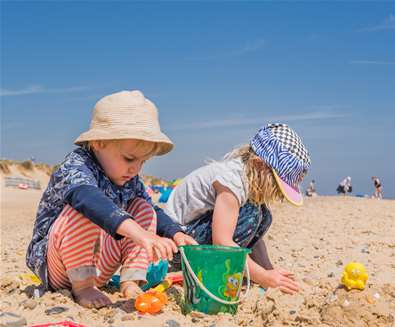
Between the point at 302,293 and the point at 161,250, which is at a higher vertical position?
the point at 161,250

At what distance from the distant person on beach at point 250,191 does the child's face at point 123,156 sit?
2.17 ft

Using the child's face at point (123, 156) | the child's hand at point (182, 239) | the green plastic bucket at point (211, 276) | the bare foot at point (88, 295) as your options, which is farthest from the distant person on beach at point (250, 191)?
the bare foot at point (88, 295)

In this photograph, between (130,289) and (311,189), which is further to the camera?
(311,189)

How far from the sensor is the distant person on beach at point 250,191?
327cm

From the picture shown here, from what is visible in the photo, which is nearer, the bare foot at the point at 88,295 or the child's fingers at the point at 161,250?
the child's fingers at the point at 161,250

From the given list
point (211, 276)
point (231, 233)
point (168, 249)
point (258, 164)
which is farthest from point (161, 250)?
point (258, 164)

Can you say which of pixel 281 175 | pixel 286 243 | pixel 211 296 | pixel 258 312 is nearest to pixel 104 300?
pixel 211 296

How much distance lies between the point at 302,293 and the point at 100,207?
1353 millimetres

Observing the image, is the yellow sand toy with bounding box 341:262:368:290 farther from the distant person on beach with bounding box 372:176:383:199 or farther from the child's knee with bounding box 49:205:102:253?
the distant person on beach with bounding box 372:176:383:199

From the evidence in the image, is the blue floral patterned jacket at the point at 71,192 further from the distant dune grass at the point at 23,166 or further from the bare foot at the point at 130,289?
the distant dune grass at the point at 23,166

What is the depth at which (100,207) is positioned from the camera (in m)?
2.57

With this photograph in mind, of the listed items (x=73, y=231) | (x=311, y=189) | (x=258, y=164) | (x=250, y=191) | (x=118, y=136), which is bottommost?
(x=311, y=189)

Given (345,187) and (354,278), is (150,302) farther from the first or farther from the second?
(345,187)

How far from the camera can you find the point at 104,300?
2.82 m
